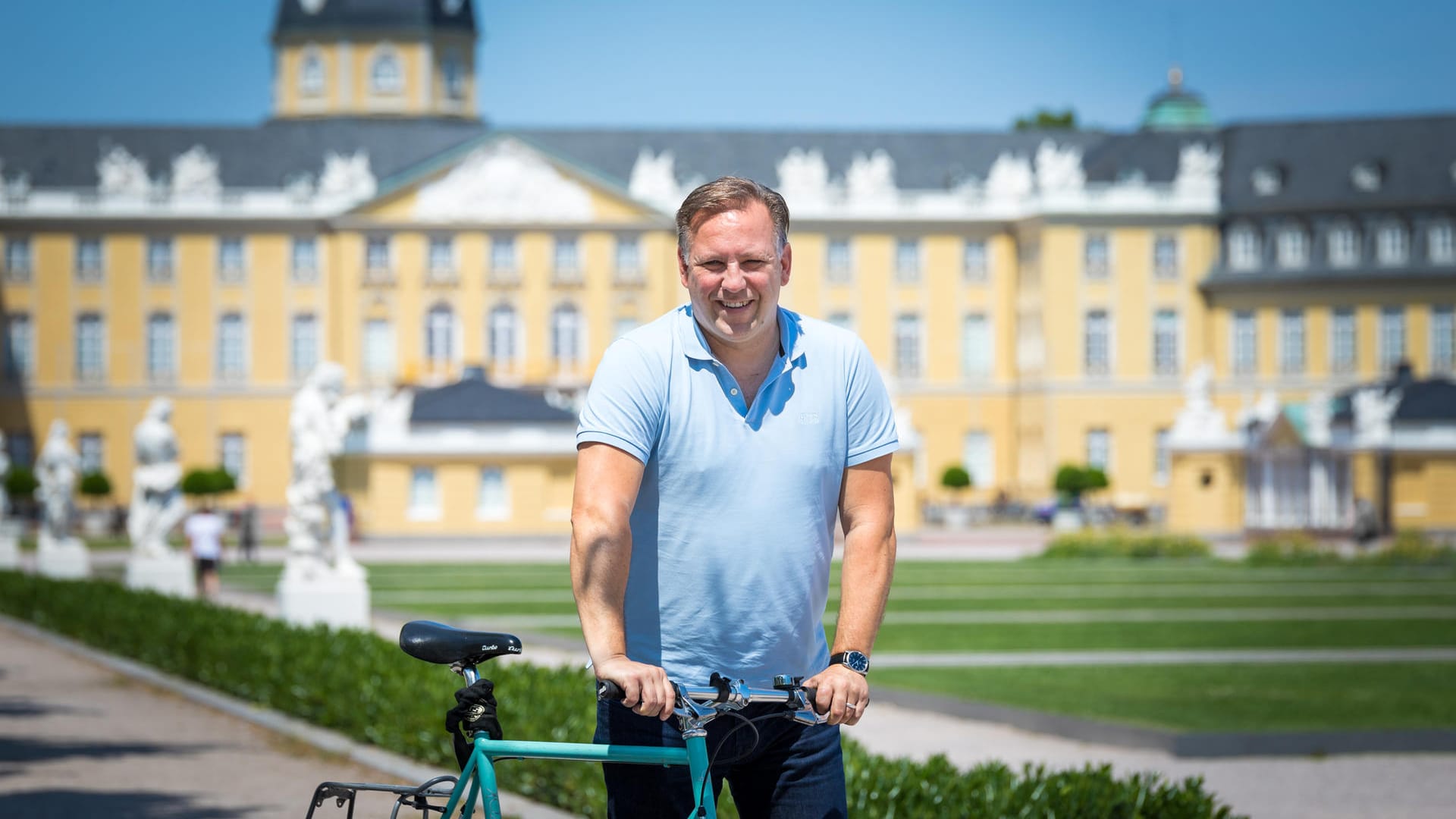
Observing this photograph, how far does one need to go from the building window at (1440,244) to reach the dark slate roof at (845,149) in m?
7.64

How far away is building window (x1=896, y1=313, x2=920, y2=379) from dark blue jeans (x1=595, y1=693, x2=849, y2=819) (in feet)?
208

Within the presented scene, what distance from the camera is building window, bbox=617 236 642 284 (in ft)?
215

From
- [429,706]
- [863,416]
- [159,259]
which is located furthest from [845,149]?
[863,416]

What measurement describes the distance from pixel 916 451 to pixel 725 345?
203 feet

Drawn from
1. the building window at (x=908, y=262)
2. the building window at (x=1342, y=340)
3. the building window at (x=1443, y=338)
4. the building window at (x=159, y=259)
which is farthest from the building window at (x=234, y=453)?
the building window at (x=1443, y=338)

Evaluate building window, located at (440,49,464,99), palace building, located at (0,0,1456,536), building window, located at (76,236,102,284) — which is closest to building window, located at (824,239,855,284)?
palace building, located at (0,0,1456,536)

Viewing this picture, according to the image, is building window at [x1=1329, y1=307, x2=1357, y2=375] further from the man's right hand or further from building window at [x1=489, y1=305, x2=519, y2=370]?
the man's right hand

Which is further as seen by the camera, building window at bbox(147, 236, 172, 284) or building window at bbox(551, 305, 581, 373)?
building window at bbox(551, 305, 581, 373)

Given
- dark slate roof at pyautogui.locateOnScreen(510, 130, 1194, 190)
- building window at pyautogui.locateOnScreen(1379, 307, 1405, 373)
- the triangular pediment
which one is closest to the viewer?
building window at pyautogui.locateOnScreen(1379, 307, 1405, 373)

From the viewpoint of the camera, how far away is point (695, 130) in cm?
6781

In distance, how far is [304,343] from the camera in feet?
217

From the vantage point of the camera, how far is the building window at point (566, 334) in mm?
65812

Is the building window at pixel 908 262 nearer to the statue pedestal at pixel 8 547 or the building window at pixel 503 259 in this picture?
the building window at pixel 503 259

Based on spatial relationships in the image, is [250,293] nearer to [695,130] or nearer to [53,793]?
[695,130]
